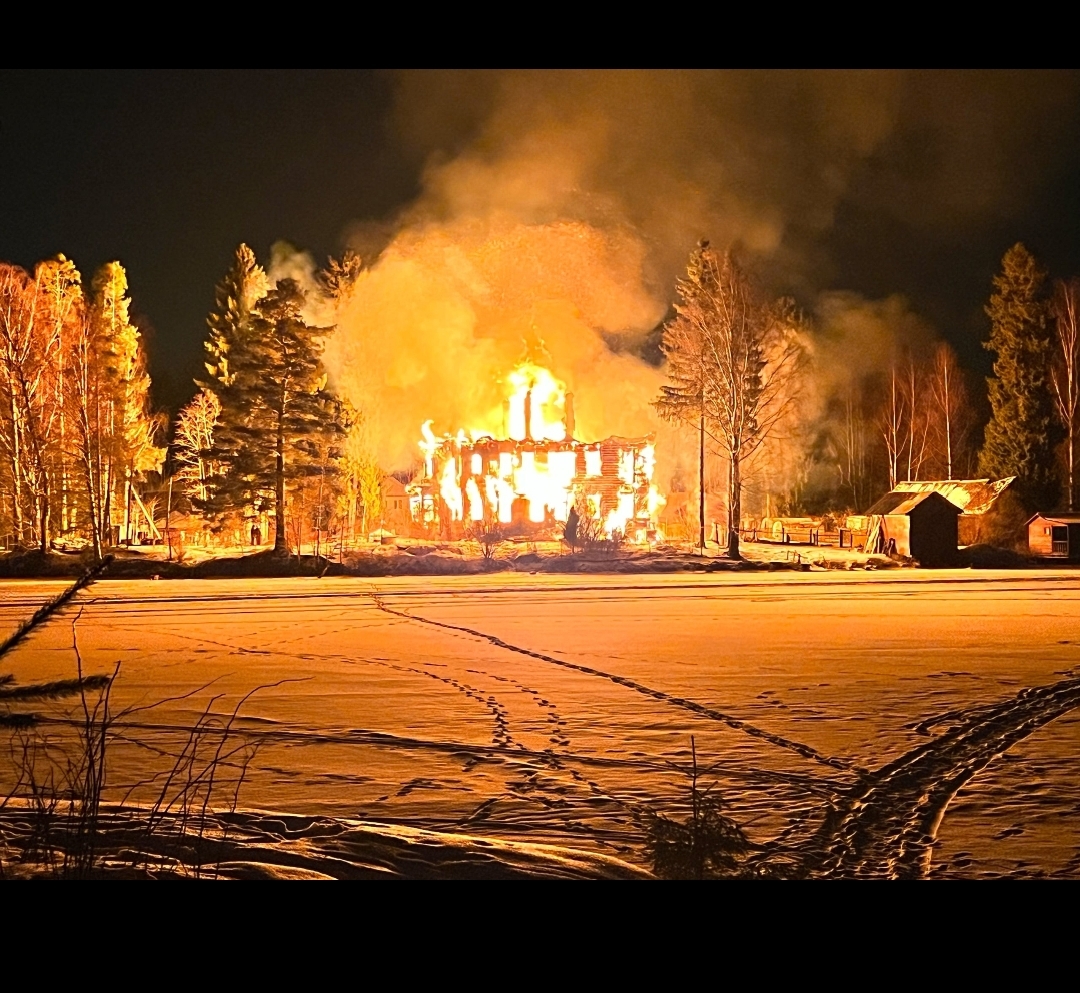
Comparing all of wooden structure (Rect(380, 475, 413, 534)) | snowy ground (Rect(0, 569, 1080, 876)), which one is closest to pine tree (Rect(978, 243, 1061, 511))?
snowy ground (Rect(0, 569, 1080, 876))

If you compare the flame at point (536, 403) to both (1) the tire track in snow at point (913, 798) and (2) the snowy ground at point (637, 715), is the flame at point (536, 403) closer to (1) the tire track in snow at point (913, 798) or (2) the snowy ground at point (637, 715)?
(2) the snowy ground at point (637, 715)

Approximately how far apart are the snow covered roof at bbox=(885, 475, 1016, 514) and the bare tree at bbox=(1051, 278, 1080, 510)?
2361 millimetres

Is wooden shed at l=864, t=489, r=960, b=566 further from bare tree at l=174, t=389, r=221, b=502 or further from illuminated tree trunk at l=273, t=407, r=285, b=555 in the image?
bare tree at l=174, t=389, r=221, b=502

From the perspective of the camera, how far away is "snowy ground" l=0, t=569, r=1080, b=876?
7.11 m

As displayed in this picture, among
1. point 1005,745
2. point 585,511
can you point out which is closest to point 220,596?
point 585,511

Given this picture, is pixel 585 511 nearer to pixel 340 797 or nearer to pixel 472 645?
pixel 472 645

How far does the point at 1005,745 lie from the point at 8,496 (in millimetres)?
31635

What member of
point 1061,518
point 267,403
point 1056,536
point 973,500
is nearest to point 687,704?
point 267,403

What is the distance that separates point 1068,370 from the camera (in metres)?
39.5

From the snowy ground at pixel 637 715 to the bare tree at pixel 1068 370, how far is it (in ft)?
60.9

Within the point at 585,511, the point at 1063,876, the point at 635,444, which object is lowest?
the point at 1063,876

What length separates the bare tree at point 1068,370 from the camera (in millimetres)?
38906

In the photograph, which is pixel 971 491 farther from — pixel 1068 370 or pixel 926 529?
pixel 1068 370
